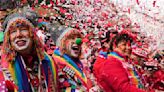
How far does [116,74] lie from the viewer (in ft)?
9.86

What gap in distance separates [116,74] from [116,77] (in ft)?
0.07

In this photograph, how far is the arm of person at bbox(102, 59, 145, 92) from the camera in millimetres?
3006

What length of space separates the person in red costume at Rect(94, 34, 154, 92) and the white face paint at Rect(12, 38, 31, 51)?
610 millimetres

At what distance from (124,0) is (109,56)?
1.06 metres

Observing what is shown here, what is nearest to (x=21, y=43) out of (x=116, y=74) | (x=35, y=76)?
(x=35, y=76)

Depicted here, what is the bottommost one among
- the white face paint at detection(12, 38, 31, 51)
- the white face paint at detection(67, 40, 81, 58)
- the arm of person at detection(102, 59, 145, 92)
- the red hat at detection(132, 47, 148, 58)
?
the red hat at detection(132, 47, 148, 58)

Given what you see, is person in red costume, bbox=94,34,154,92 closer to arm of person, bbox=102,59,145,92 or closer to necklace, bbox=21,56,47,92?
arm of person, bbox=102,59,145,92

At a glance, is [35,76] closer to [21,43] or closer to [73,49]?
[21,43]

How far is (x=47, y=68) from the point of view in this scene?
2738 mm

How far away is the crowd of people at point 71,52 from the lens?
2689 mm

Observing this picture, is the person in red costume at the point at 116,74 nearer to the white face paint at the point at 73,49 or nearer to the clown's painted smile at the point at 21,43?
the white face paint at the point at 73,49

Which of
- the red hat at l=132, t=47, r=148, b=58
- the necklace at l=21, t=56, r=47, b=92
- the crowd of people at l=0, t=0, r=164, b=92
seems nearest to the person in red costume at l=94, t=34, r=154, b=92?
the crowd of people at l=0, t=0, r=164, b=92

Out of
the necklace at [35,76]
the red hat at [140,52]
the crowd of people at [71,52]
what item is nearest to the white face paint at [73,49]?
the crowd of people at [71,52]

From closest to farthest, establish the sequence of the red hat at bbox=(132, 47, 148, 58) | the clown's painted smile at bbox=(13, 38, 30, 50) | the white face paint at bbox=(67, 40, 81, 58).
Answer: the clown's painted smile at bbox=(13, 38, 30, 50)
the white face paint at bbox=(67, 40, 81, 58)
the red hat at bbox=(132, 47, 148, 58)
